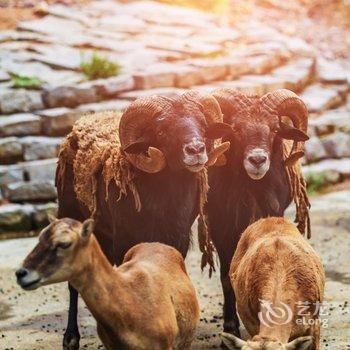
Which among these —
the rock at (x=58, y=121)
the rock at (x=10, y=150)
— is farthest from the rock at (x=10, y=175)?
the rock at (x=58, y=121)

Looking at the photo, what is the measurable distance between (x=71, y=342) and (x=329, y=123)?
11240 millimetres

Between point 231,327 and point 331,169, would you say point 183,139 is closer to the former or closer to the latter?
point 231,327

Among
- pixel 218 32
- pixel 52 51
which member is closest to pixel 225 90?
pixel 52 51

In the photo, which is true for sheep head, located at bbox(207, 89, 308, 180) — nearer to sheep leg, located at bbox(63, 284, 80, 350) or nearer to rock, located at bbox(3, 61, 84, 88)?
sheep leg, located at bbox(63, 284, 80, 350)

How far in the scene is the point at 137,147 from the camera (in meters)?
8.71

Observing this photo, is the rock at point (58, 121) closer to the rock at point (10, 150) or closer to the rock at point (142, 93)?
the rock at point (10, 150)

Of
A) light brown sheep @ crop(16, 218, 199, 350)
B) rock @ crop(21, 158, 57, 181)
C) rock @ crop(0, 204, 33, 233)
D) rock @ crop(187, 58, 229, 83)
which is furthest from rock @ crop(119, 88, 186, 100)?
light brown sheep @ crop(16, 218, 199, 350)

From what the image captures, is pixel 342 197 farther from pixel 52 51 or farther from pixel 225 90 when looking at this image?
pixel 225 90

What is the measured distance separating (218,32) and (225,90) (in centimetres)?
1309

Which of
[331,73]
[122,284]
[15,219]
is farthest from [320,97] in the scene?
[122,284]

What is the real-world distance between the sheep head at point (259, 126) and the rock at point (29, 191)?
728cm

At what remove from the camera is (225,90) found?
9516mm

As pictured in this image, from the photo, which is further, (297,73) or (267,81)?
(297,73)

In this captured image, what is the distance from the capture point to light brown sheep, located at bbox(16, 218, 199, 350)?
6125 mm
